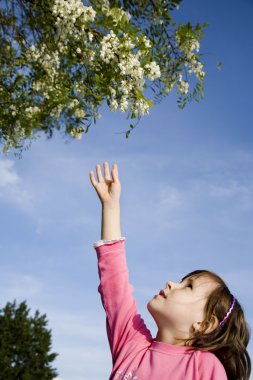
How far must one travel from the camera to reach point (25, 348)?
33.7 metres

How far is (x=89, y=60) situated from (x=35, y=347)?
2887 cm

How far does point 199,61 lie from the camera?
25.6ft

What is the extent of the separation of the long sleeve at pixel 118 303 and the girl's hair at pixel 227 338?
1.04 feet

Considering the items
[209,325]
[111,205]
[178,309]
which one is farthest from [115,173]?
[209,325]

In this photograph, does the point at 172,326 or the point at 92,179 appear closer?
the point at 172,326

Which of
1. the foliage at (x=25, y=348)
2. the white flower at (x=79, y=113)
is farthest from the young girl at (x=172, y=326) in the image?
the foliage at (x=25, y=348)

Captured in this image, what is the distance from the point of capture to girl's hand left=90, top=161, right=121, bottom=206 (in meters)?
3.33

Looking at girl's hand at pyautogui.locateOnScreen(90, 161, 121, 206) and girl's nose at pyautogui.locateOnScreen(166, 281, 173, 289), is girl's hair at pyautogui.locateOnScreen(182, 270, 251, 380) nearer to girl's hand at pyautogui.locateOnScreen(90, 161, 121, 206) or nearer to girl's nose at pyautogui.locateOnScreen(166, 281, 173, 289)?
girl's nose at pyautogui.locateOnScreen(166, 281, 173, 289)

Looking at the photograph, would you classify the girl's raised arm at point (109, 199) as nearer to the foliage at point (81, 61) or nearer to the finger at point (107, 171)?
the finger at point (107, 171)

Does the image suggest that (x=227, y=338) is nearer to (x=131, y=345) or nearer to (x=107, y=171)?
(x=131, y=345)

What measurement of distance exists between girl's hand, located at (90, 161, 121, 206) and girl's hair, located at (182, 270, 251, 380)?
30.7 inches

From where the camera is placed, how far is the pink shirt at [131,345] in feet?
9.36

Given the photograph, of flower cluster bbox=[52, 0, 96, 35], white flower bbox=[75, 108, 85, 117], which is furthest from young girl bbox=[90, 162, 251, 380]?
white flower bbox=[75, 108, 85, 117]

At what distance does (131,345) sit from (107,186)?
3.03 ft
